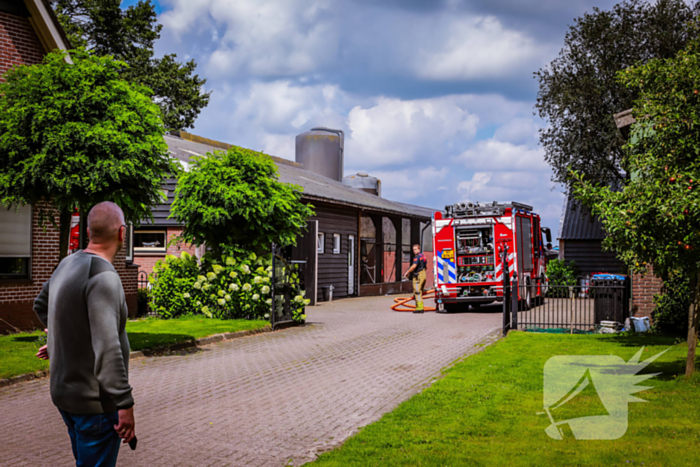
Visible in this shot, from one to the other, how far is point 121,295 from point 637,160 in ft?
27.8

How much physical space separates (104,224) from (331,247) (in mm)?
23664

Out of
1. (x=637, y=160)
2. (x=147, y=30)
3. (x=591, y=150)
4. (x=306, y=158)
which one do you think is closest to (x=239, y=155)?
(x=637, y=160)

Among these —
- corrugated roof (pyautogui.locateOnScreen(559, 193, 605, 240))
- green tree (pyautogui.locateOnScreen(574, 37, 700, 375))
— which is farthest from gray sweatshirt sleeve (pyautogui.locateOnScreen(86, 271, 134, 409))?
corrugated roof (pyautogui.locateOnScreen(559, 193, 605, 240))

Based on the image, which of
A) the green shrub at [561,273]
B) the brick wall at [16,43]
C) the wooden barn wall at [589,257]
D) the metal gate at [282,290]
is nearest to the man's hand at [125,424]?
the metal gate at [282,290]

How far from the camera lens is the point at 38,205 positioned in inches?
583

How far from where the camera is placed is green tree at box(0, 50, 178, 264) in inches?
420

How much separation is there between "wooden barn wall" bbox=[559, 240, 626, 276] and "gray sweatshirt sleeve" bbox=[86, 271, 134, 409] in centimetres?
3409

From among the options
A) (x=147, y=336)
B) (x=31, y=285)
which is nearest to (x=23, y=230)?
(x=31, y=285)

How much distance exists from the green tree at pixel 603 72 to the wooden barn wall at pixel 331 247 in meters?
10.3

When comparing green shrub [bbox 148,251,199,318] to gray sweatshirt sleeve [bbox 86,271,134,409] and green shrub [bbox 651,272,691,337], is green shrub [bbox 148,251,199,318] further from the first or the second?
gray sweatshirt sleeve [bbox 86,271,134,409]

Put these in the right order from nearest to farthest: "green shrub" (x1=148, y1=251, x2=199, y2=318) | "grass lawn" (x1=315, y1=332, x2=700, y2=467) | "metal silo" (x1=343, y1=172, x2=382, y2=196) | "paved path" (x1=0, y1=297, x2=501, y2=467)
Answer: "grass lawn" (x1=315, y1=332, x2=700, y2=467) → "paved path" (x1=0, y1=297, x2=501, y2=467) → "green shrub" (x1=148, y1=251, x2=199, y2=318) → "metal silo" (x1=343, y1=172, x2=382, y2=196)

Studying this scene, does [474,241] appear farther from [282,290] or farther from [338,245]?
[282,290]

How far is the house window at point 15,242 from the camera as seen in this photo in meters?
14.3

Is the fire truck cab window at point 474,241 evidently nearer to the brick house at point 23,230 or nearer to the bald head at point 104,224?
the brick house at point 23,230
